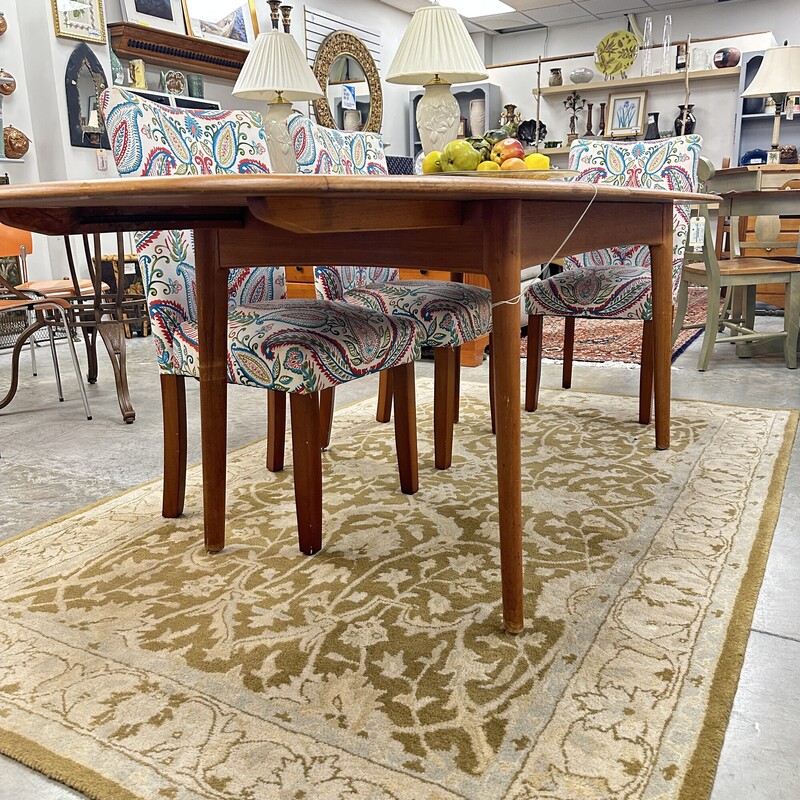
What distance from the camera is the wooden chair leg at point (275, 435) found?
1981 mm

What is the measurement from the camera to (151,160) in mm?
1613

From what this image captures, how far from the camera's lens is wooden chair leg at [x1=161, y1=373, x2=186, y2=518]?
168cm

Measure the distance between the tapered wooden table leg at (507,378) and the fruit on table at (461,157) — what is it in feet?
1.64

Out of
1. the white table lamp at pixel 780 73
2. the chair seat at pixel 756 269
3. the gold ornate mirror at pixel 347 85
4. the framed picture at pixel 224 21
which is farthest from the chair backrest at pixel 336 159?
the gold ornate mirror at pixel 347 85

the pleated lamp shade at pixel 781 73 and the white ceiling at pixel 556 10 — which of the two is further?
the white ceiling at pixel 556 10

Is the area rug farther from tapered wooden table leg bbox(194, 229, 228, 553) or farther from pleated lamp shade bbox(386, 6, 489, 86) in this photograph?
pleated lamp shade bbox(386, 6, 489, 86)

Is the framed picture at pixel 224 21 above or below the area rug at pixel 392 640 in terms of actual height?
above

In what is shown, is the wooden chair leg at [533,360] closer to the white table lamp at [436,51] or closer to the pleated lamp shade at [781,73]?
the white table lamp at [436,51]

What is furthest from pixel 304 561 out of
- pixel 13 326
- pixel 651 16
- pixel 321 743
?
pixel 651 16

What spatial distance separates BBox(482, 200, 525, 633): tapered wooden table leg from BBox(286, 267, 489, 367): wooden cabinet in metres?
2.01

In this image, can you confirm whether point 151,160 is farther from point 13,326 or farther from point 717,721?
point 13,326

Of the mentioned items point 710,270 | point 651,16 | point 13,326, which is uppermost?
point 651,16

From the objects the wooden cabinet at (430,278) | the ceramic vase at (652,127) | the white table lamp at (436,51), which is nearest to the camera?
the white table lamp at (436,51)

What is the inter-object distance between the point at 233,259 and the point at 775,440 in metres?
1.69
